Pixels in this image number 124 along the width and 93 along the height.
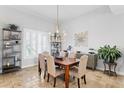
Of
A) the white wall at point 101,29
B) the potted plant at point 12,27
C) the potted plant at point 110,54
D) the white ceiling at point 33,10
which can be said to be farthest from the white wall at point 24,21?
the potted plant at point 110,54

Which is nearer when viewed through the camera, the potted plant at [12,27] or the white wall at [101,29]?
the potted plant at [12,27]

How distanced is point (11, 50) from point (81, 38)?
11.5 feet

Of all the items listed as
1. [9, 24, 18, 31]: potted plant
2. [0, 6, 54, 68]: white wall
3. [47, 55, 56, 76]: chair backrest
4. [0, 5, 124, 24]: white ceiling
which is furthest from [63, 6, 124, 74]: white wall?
[9, 24, 18, 31]: potted plant

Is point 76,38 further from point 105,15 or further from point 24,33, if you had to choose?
point 24,33

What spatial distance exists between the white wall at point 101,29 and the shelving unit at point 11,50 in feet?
9.78

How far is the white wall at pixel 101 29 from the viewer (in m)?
4.46

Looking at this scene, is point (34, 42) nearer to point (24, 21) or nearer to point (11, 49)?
point (24, 21)

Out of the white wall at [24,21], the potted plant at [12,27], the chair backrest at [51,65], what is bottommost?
the chair backrest at [51,65]

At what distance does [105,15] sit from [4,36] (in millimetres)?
4462

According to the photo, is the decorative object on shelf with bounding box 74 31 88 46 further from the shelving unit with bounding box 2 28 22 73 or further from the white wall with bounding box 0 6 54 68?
the shelving unit with bounding box 2 28 22 73

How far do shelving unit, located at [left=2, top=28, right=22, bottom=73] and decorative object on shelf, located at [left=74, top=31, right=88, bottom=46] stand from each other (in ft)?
9.74

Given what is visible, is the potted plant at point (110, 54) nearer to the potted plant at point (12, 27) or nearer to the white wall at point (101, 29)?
the white wall at point (101, 29)

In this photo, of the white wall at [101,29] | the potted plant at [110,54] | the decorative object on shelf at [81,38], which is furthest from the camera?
the decorative object on shelf at [81,38]

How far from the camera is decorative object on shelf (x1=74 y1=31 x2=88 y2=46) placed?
5.60 m
